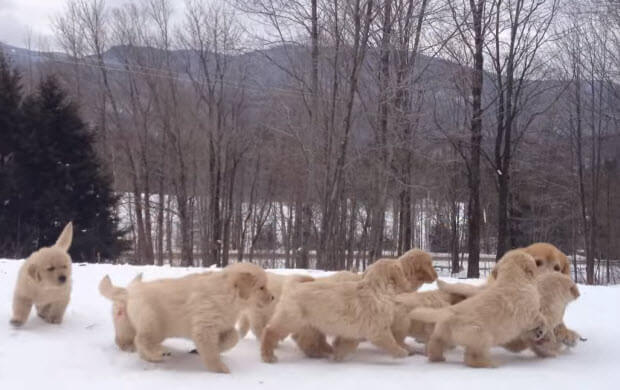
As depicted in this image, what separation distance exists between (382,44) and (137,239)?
741 inches

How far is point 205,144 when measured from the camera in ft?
88.6

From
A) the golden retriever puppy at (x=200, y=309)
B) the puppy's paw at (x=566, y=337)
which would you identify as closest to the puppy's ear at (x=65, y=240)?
the golden retriever puppy at (x=200, y=309)

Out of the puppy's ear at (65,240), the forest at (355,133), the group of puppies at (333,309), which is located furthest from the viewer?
the forest at (355,133)

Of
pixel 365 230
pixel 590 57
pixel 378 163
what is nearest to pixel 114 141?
pixel 365 230

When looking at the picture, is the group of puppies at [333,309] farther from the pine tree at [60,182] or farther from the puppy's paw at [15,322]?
the pine tree at [60,182]

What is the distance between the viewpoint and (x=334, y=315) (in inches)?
177

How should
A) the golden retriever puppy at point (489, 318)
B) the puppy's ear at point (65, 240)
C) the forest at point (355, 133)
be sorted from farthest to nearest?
the forest at point (355, 133), the puppy's ear at point (65, 240), the golden retriever puppy at point (489, 318)

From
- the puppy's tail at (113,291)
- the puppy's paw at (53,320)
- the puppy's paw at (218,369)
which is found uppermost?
the puppy's tail at (113,291)

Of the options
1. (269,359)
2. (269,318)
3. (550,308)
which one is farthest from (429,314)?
(269,318)

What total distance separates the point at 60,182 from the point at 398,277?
18.8 metres

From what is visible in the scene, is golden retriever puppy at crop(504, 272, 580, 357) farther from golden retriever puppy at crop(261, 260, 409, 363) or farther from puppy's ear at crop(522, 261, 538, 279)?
golden retriever puppy at crop(261, 260, 409, 363)

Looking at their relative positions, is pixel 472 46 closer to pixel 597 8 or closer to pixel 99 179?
pixel 597 8

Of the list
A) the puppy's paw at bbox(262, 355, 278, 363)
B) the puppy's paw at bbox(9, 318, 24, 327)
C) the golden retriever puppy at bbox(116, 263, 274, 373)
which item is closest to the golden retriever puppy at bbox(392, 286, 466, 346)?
the puppy's paw at bbox(262, 355, 278, 363)

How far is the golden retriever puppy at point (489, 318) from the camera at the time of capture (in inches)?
172
